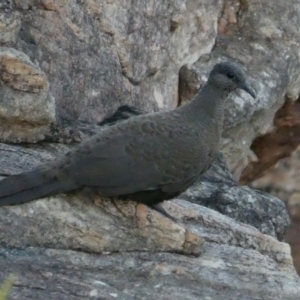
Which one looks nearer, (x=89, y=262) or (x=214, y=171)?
(x=89, y=262)

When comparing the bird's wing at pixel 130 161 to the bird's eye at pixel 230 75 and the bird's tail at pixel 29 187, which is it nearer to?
the bird's tail at pixel 29 187

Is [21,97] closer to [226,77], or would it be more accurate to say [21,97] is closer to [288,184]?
[226,77]

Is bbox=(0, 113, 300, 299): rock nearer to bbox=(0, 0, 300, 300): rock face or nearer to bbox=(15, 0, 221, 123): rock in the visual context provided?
bbox=(0, 0, 300, 300): rock face

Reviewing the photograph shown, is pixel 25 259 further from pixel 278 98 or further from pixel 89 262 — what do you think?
pixel 278 98

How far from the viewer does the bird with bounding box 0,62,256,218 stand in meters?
4.73

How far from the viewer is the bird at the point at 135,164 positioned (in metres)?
4.73

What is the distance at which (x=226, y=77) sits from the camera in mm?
5465

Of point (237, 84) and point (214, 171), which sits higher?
point (237, 84)

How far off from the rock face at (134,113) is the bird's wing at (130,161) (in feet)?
0.61

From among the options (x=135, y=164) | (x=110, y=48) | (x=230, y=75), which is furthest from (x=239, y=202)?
(x=135, y=164)

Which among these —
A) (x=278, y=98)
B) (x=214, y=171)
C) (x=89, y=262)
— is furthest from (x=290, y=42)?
(x=89, y=262)

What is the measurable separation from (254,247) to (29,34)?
218cm

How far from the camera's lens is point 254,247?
5426mm

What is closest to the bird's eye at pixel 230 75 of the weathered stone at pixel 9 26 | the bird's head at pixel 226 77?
the bird's head at pixel 226 77
